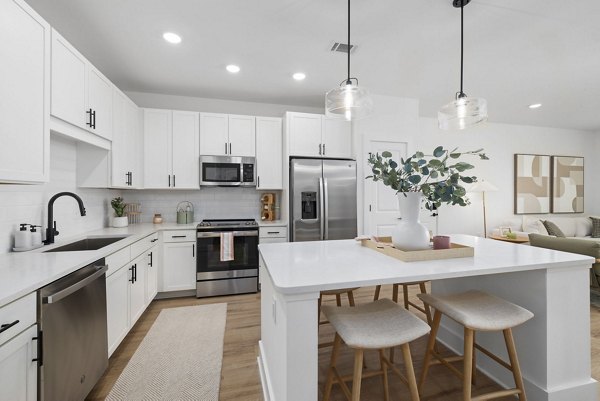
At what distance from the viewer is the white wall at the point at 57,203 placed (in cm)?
191

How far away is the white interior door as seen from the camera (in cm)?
390

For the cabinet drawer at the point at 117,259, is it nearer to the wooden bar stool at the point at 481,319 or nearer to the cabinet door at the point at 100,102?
the cabinet door at the point at 100,102

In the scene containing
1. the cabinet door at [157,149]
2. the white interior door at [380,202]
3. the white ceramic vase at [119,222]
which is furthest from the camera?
the white interior door at [380,202]

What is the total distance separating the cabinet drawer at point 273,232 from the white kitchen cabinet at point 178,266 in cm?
85

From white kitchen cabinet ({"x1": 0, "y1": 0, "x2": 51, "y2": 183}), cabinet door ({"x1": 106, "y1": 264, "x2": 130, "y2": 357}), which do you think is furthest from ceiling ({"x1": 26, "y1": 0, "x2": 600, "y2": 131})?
cabinet door ({"x1": 106, "y1": 264, "x2": 130, "y2": 357})

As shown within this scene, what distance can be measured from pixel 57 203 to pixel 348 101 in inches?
105

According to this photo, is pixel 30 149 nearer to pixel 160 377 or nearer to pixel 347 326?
pixel 160 377

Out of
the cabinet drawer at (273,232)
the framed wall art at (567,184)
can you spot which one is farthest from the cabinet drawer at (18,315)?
the framed wall art at (567,184)

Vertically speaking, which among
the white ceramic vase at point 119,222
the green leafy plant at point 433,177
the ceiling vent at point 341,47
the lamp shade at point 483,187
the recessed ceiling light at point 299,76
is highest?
the recessed ceiling light at point 299,76

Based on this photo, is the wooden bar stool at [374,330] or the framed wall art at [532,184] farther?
the framed wall art at [532,184]

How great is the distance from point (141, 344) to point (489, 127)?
260 inches

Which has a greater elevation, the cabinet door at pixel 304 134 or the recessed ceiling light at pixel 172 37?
the recessed ceiling light at pixel 172 37

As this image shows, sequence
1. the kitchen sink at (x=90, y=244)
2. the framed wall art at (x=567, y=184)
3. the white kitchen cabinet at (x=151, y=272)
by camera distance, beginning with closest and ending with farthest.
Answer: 1. the kitchen sink at (x=90, y=244)
2. the white kitchen cabinet at (x=151, y=272)
3. the framed wall art at (x=567, y=184)

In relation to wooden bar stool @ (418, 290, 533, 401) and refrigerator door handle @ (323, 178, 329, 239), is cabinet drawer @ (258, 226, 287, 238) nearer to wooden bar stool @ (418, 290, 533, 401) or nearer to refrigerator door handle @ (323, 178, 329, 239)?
refrigerator door handle @ (323, 178, 329, 239)
